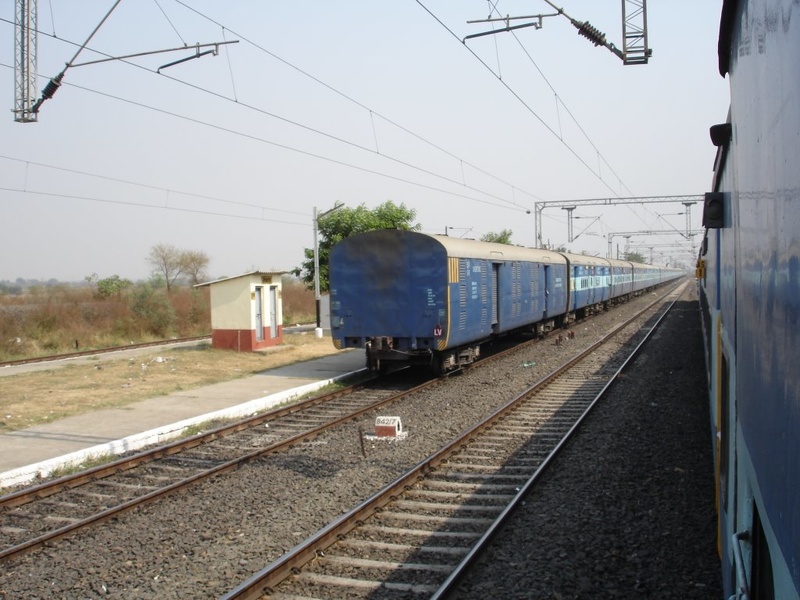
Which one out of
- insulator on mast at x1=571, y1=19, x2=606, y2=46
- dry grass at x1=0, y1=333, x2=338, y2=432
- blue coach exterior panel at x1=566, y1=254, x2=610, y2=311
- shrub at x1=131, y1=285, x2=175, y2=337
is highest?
insulator on mast at x1=571, y1=19, x2=606, y2=46

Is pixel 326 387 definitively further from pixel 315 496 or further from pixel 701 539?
pixel 701 539

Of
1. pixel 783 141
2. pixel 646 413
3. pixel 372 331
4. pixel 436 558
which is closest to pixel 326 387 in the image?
pixel 372 331

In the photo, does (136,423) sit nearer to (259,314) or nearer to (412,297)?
(412,297)

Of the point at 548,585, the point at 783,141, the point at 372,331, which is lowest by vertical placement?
the point at 548,585

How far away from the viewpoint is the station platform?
8.96 m

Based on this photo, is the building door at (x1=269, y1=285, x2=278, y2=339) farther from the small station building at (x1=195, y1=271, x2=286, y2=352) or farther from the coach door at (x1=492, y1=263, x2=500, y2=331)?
the coach door at (x1=492, y1=263, x2=500, y2=331)

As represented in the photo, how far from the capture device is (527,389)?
13508 millimetres

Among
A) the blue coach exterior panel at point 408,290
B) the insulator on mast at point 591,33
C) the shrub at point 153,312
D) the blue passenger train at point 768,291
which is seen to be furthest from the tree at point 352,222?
the blue passenger train at point 768,291

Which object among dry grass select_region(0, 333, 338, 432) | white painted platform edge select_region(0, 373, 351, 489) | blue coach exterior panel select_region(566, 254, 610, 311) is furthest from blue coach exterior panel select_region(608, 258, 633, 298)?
white painted platform edge select_region(0, 373, 351, 489)

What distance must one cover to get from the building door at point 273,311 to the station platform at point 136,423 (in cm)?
541

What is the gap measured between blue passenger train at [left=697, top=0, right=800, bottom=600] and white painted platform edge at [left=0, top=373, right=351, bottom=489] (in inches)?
316

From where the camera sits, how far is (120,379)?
52.7 feet

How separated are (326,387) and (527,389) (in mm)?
4108

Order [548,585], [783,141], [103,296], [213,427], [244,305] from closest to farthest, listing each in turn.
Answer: [783,141] < [548,585] < [213,427] < [244,305] < [103,296]
